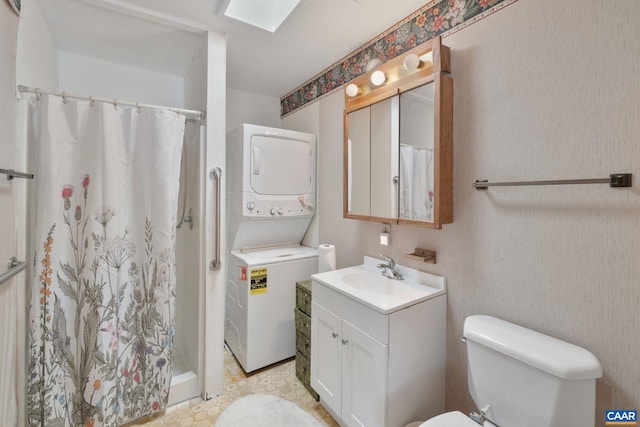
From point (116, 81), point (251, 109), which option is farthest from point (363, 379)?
point (116, 81)

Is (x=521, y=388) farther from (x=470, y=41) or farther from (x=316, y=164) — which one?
(x=316, y=164)

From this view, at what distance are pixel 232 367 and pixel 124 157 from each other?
1.78 metres

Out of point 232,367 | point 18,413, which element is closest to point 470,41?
point 232,367

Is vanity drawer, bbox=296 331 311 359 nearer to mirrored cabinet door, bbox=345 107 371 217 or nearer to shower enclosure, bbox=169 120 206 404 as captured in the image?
shower enclosure, bbox=169 120 206 404

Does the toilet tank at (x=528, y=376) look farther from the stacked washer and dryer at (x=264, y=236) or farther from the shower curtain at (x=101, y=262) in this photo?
the shower curtain at (x=101, y=262)

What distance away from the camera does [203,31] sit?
1.85m

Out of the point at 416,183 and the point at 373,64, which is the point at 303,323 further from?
the point at 373,64

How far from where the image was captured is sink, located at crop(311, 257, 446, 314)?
1.41m

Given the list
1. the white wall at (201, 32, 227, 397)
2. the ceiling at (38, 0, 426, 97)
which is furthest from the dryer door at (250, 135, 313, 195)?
the ceiling at (38, 0, 426, 97)

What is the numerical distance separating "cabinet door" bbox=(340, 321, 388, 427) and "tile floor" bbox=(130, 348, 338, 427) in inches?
13.0

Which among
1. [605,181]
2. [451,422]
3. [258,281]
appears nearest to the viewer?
[605,181]

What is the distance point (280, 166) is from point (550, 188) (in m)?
1.82

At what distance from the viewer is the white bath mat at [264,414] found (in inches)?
67.4

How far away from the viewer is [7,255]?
→ 120 cm
